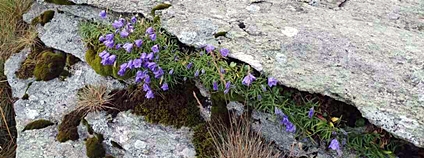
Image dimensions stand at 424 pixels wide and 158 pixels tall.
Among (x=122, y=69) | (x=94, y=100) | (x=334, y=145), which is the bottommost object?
(x=94, y=100)

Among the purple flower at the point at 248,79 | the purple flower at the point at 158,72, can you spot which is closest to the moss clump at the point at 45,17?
the purple flower at the point at 158,72

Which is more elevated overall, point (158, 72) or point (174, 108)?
point (158, 72)

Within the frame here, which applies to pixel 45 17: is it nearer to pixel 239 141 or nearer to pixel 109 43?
pixel 109 43

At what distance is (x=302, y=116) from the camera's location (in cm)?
311

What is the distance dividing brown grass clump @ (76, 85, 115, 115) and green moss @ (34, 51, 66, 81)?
1.75ft

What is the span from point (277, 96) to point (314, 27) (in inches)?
33.1

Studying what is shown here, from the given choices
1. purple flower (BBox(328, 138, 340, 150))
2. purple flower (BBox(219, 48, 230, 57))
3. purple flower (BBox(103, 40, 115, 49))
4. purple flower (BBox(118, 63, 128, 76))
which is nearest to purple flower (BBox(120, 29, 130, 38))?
purple flower (BBox(103, 40, 115, 49))

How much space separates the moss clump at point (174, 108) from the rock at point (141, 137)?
0.18 ft

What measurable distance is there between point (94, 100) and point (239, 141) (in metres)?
1.34

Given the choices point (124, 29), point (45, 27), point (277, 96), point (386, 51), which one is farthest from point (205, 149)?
point (45, 27)

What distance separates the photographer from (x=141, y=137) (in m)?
3.53

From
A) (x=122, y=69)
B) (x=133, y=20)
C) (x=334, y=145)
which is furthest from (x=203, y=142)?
(x=133, y=20)

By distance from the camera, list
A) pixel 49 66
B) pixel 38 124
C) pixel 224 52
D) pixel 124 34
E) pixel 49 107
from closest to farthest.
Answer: pixel 224 52 < pixel 124 34 < pixel 38 124 < pixel 49 107 < pixel 49 66

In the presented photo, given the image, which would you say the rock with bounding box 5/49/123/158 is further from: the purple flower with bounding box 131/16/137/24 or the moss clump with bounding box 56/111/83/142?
the purple flower with bounding box 131/16/137/24
